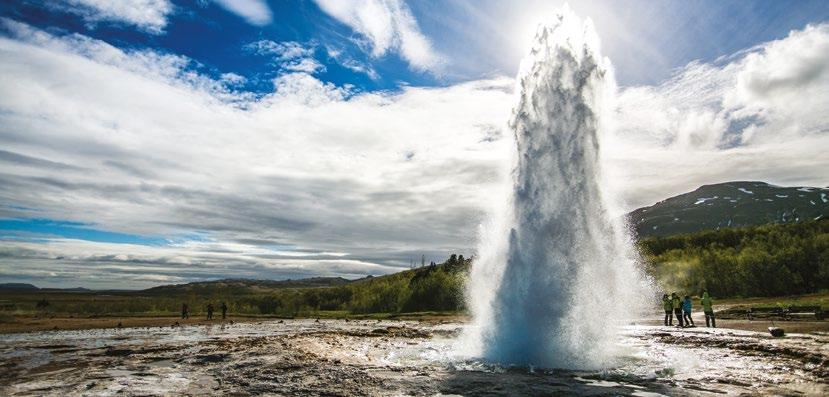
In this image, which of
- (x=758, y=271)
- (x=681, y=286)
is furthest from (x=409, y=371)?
(x=681, y=286)

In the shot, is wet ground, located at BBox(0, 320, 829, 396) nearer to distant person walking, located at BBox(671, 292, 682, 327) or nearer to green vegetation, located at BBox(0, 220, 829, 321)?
distant person walking, located at BBox(671, 292, 682, 327)

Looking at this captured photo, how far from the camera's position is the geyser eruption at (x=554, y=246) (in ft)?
54.1

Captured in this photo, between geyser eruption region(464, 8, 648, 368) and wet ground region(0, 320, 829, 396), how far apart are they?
1.47 m

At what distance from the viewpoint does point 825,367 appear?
43.4 feet

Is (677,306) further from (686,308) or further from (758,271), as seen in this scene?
(758,271)

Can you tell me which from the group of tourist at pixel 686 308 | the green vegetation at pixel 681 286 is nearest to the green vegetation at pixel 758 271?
the green vegetation at pixel 681 286

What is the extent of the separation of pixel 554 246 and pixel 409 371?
6524 mm

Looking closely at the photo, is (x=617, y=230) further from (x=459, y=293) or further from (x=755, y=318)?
(x=459, y=293)

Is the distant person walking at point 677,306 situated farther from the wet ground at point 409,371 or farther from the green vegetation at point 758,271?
the green vegetation at point 758,271

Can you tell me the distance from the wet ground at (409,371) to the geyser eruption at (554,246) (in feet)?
4.83

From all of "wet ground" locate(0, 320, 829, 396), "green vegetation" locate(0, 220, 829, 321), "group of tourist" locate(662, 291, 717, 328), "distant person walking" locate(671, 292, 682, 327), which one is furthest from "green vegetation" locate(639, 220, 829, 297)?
"wet ground" locate(0, 320, 829, 396)

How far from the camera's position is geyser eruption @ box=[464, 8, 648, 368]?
54.1 feet

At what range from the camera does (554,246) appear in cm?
1706

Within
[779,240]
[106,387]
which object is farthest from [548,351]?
[779,240]
